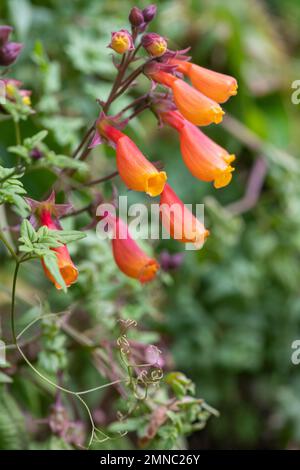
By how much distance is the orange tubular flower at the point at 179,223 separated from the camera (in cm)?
116

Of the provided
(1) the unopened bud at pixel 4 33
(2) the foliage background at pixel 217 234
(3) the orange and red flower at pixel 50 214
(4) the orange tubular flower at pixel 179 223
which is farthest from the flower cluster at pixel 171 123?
(2) the foliage background at pixel 217 234

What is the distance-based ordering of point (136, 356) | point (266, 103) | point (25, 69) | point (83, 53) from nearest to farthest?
point (136, 356) < point (83, 53) < point (25, 69) < point (266, 103)

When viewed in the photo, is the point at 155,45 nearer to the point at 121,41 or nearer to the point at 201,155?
the point at 121,41

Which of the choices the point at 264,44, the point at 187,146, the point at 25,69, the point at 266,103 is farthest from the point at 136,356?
the point at 264,44

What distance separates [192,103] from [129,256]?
27 centimetres

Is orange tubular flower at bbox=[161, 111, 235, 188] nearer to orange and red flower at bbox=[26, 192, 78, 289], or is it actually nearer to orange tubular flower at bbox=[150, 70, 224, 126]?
orange tubular flower at bbox=[150, 70, 224, 126]

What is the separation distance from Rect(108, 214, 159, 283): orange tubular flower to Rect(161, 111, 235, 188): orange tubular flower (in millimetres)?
158

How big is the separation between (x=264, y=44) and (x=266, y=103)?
314mm

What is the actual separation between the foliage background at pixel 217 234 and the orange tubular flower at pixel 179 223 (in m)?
0.56

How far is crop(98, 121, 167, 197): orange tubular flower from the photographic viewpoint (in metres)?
1.10

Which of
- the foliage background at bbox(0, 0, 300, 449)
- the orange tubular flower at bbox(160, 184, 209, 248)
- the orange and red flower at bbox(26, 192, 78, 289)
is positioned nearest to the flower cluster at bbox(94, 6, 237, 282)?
the orange tubular flower at bbox(160, 184, 209, 248)

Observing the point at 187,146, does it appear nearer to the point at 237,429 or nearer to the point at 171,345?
the point at 171,345

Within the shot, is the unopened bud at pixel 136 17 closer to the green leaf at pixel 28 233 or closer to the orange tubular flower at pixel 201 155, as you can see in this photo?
the orange tubular flower at pixel 201 155

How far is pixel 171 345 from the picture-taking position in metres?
2.35
